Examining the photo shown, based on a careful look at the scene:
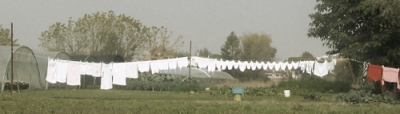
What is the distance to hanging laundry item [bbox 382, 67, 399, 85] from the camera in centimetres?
2311

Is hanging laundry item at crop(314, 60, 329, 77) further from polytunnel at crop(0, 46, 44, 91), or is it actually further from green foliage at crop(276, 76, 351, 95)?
polytunnel at crop(0, 46, 44, 91)

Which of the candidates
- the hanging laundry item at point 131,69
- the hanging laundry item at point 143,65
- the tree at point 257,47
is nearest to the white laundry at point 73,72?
the hanging laundry item at point 131,69

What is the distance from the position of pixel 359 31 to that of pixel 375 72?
6.90 metres

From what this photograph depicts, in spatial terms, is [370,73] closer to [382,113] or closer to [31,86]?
[382,113]

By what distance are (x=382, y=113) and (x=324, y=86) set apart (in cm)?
2108

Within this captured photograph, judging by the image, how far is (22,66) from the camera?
1261 inches

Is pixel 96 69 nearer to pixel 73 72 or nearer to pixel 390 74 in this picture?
pixel 73 72

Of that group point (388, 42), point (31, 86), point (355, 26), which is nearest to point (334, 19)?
point (355, 26)

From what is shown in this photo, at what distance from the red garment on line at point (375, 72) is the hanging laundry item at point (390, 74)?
0.54ft

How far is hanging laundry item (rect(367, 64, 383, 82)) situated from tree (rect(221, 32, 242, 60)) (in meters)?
40.9

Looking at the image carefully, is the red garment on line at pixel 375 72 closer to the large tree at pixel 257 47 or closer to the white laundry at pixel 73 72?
A: the white laundry at pixel 73 72

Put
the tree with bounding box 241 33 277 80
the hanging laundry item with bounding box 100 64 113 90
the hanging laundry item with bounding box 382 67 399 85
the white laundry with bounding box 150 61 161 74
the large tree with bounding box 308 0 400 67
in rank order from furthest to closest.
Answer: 1. the tree with bounding box 241 33 277 80
2. the white laundry with bounding box 150 61 161 74
3. the hanging laundry item with bounding box 100 64 113 90
4. the large tree with bounding box 308 0 400 67
5. the hanging laundry item with bounding box 382 67 399 85

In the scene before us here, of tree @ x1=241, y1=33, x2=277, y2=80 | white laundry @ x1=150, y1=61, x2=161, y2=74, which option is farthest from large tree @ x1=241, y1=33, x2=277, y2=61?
white laundry @ x1=150, y1=61, x2=161, y2=74

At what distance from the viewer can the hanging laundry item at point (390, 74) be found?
23.1m
